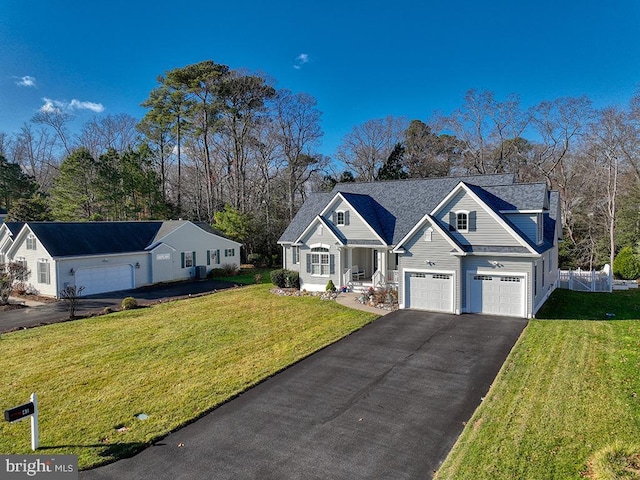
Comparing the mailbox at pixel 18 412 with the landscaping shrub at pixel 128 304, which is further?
the landscaping shrub at pixel 128 304

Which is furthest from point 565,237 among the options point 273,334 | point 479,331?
point 273,334

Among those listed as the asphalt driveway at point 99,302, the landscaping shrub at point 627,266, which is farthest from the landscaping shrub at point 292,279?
the landscaping shrub at point 627,266

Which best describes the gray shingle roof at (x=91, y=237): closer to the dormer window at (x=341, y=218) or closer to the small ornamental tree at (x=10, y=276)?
the small ornamental tree at (x=10, y=276)

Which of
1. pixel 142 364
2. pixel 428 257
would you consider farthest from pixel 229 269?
pixel 142 364

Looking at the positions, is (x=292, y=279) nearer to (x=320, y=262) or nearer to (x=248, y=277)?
(x=320, y=262)

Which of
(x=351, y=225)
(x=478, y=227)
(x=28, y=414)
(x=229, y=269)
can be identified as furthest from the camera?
(x=229, y=269)

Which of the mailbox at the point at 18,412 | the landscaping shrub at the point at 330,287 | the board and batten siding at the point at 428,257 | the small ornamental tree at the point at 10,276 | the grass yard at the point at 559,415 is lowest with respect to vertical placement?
the grass yard at the point at 559,415

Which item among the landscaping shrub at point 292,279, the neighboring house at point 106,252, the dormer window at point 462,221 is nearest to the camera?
the dormer window at point 462,221
